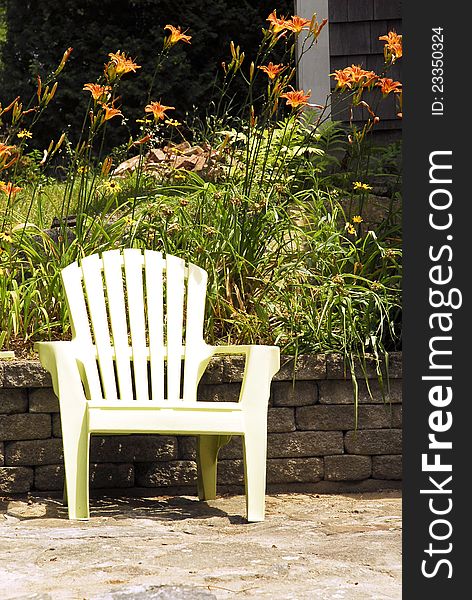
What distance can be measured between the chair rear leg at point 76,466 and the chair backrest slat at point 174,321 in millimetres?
412

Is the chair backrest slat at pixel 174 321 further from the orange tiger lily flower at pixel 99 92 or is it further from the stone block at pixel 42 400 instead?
the orange tiger lily flower at pixel 99 92

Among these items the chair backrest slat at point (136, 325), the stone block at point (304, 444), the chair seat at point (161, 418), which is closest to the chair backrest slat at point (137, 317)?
the chair backrest slat at point (136, 325)

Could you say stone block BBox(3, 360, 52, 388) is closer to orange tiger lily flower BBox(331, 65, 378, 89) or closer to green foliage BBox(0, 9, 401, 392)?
green foliage BBox(0, 9, 401, 392)

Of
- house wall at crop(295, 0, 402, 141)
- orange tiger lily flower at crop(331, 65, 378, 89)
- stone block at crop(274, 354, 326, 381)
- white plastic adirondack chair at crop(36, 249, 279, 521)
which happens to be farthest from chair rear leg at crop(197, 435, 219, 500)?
house wall at crop(295, 0, 402, 141)

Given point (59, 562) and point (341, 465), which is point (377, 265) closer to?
point (341, 465)

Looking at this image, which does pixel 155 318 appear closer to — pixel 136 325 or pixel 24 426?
pixel 136 325

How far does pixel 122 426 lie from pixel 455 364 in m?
1.49

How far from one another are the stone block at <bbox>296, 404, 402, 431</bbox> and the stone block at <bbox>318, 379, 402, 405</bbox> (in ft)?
0.07

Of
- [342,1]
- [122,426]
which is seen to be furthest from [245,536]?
[342,1]

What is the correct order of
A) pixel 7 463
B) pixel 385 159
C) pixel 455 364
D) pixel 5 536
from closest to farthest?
pixel 455 364, pixel 5 536, pixel 7 463, pixel 385 159

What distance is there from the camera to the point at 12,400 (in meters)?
3.63

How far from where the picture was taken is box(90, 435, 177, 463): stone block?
12.3 ft

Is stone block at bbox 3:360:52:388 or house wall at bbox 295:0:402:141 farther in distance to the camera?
house wall at bbox 295:0:402:141

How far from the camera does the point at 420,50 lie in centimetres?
204
